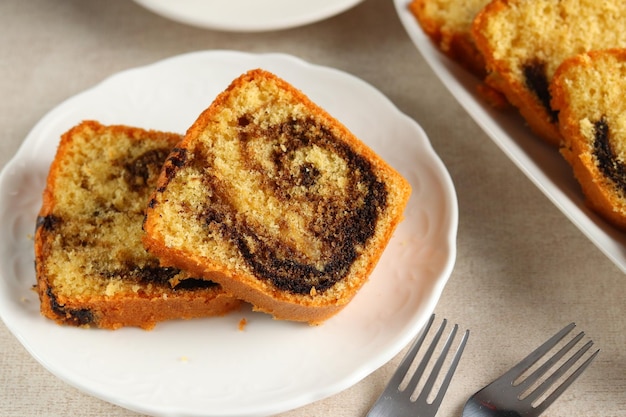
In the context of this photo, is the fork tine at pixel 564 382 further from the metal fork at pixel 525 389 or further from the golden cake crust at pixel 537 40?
the golden cake crust at pixel 537 40

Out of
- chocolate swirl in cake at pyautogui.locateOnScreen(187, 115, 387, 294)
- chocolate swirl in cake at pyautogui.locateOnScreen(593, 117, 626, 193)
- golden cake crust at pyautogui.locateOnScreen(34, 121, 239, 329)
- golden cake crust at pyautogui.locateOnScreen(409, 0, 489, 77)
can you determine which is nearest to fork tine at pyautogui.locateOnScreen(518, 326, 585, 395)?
chocolate swirl in cake at pyautogui.locateOnScreen(593, 117, 626, 193)

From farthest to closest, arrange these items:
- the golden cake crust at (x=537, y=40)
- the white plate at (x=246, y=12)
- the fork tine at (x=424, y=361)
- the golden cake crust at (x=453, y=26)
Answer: the white plate at (x=246, y=12)
the golden cake crust at (x=453, y=26)
the golden cake crust at (x=537, y=40)
the fork tine at (x=424, y=361)

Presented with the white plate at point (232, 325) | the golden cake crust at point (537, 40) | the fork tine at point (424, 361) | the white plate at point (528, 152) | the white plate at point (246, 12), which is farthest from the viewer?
the white plate at point (246, 12)

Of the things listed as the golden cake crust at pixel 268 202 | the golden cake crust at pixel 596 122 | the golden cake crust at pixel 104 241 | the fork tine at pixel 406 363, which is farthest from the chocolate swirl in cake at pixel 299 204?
the golden cake crust at pixel 596 122

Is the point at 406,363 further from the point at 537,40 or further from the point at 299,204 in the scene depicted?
the point at 537,40

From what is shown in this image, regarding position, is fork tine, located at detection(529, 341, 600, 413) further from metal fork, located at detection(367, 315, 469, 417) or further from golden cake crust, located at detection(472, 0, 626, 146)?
golden cake crust, located at detection(472, 0, 626, 146)

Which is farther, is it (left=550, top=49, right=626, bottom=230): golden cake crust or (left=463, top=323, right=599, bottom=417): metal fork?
(left=550, top=49, right=626, bottom=230): golden cake crust
